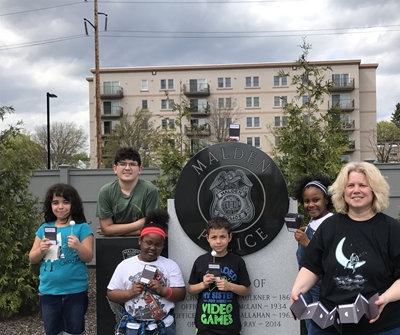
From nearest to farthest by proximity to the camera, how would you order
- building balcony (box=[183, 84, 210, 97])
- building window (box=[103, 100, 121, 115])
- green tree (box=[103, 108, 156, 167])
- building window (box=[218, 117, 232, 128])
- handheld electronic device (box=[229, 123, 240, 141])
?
handheld electronic device (box=[229, 123, 240, 141]), green tree (box=[103, 108, 156, 167]), building window (box=[218, 117, 232, 128]), building balcony (box=[183, 84, 210, 97]), building window (box=[103, 100, 121, 115])

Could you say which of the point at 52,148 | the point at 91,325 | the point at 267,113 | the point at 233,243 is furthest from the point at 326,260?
the point at 267,113

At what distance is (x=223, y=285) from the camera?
3.56m

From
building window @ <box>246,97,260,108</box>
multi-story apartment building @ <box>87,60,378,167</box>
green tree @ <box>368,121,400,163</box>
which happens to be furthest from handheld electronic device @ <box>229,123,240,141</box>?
building window @ <box>246,97,260,108</box>

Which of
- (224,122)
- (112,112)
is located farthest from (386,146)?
(112,112)

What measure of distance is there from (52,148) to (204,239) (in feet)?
127

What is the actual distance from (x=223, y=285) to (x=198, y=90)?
160 ft

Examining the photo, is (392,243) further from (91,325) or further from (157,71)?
(157,71)

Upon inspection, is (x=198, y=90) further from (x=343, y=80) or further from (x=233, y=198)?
(x=233, y=198)

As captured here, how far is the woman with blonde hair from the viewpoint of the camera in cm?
254

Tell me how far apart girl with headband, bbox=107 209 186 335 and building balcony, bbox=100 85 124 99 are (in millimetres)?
50345

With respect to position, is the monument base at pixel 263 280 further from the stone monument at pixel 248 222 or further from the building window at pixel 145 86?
the building window at pixel 145 86

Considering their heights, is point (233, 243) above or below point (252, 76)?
below

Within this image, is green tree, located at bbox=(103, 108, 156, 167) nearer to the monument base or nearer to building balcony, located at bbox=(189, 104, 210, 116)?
building balcony, located at bbox=(189, 104, 210, 116)

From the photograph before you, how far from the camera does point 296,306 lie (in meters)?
2.72
